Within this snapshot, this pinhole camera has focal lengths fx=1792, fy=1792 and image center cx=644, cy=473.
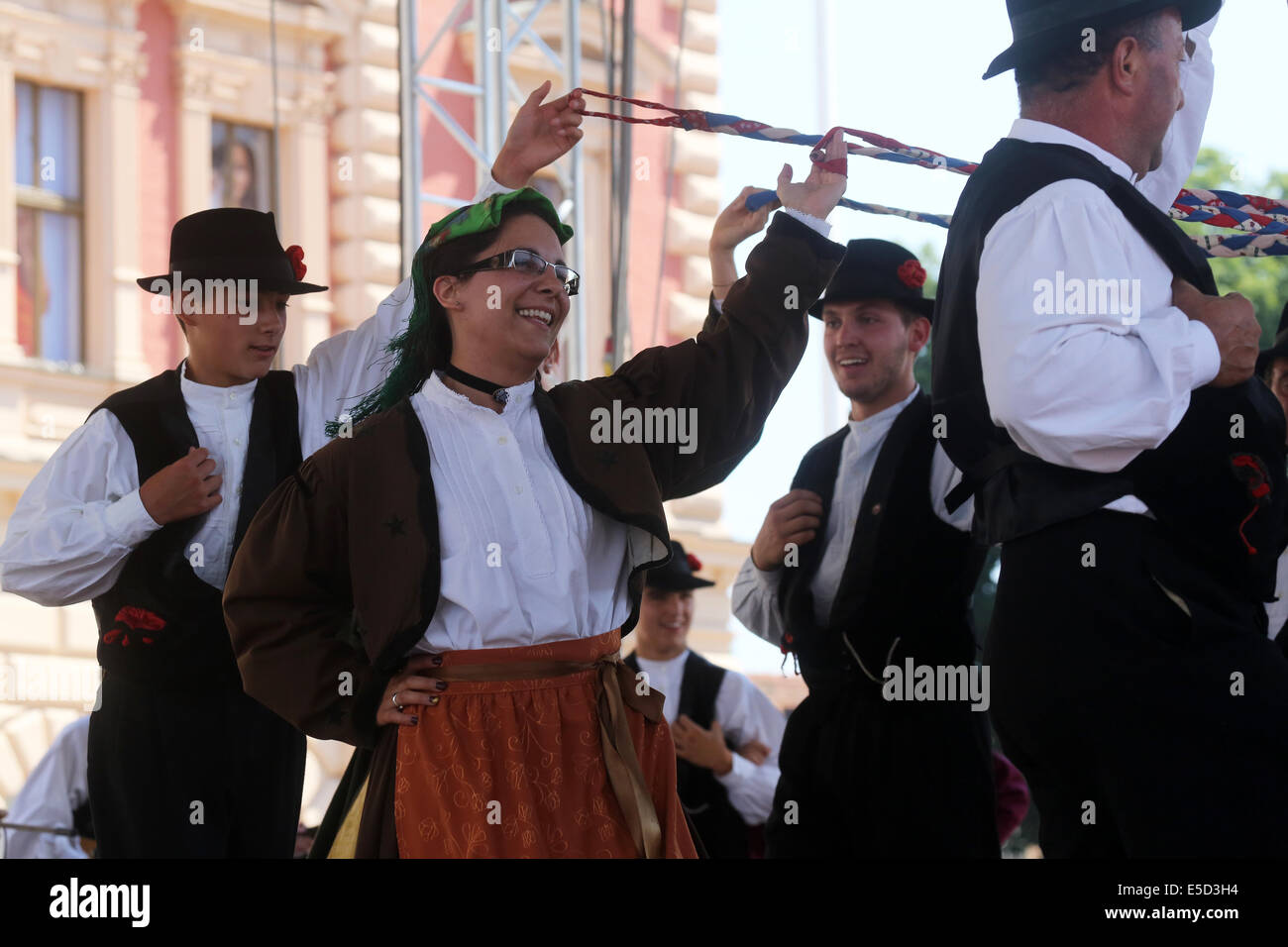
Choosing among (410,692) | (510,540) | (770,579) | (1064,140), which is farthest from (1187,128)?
(410,692)

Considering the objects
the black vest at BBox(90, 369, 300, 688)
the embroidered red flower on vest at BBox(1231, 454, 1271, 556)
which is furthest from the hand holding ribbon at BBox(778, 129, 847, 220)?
the black vest at BBox(90, 369, 300, 688)

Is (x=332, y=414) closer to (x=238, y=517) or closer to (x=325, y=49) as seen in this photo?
(x=238, y=517)

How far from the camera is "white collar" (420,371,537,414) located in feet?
10.2

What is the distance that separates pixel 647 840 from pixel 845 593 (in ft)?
4.46

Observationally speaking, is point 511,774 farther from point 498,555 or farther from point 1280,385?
point 1280,385

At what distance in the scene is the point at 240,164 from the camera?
12.8 meters

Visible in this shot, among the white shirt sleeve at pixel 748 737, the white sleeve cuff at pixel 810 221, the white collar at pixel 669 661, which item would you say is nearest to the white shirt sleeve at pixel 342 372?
the white sleeve cuff at pixel 810 221

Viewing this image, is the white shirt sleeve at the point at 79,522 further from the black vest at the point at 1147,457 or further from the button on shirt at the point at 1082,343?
the button on shirt at the point at 1082,343

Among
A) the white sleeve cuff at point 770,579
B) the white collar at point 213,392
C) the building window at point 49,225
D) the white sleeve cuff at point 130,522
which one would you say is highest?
the building window at point 49,225

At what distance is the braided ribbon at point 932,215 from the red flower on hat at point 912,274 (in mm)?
550

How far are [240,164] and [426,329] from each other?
10077 millimetres

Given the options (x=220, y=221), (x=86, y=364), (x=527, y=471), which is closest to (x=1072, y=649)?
(x=527, y=471)

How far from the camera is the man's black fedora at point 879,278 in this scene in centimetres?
435

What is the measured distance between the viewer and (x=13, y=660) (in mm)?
10609
